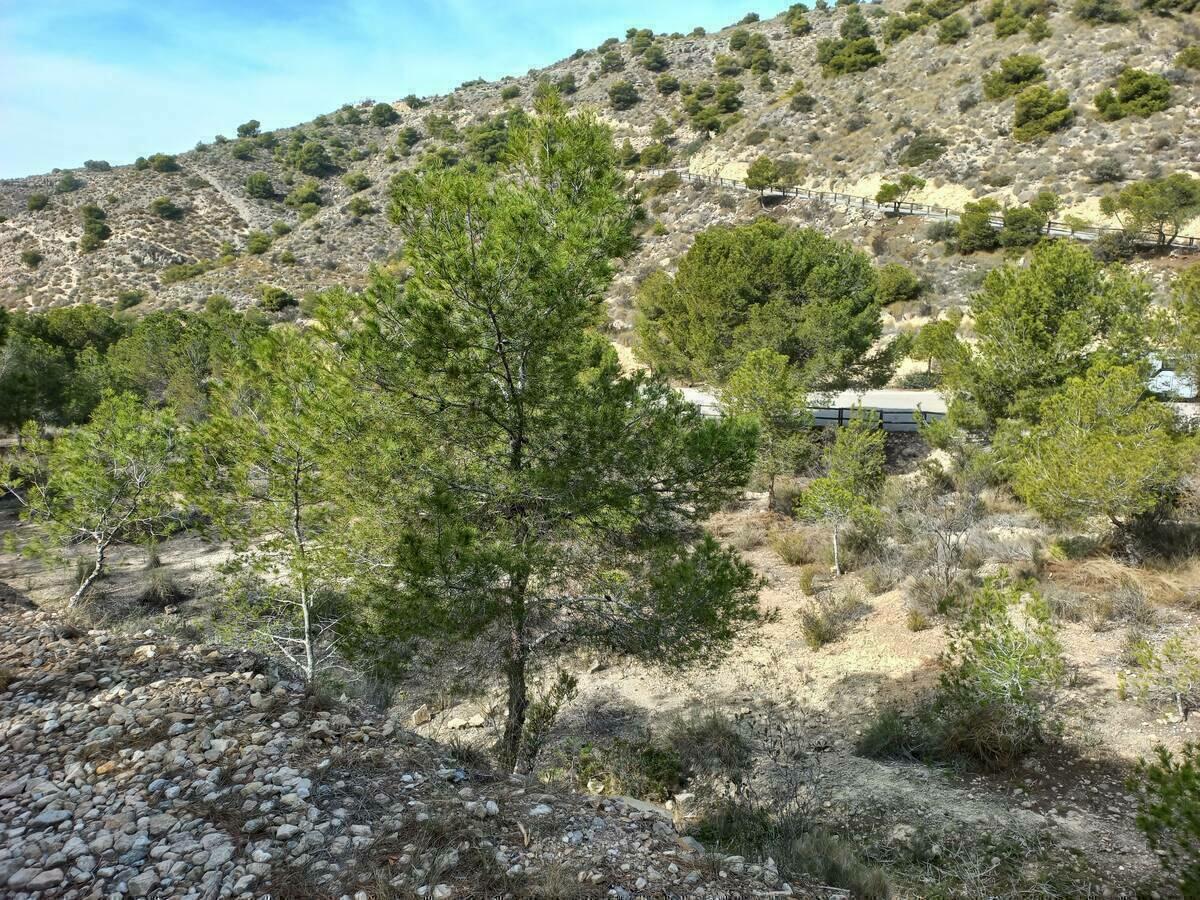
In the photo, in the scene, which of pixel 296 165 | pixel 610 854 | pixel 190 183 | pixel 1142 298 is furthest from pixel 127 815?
pixel 296 165

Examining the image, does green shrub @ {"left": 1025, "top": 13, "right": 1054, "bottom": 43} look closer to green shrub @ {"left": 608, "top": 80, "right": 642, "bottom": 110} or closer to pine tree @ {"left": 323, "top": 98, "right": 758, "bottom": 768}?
green shrub @ {"left": 608, "top": 80, "right": 642, "bottom": 110}

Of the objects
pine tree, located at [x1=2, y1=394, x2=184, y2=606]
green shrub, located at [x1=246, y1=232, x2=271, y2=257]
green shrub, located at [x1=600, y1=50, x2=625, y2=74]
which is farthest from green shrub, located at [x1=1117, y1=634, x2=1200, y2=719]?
green shrub, located at [x1=600, y1=50, x2=625, y2=74]

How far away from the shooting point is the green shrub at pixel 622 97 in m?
67.4

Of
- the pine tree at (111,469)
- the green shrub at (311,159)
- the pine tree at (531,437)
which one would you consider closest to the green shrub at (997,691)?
the pine tree at (531,437)

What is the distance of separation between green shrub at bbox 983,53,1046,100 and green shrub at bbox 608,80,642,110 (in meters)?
35.3

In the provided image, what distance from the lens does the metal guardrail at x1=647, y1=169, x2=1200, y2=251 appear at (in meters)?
29.4

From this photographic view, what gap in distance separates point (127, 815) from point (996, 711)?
28.0ft

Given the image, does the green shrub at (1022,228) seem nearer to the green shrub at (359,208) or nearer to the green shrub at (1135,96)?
the green shrub at (1135,96)

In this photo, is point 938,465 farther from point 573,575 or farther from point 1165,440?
point 573,575

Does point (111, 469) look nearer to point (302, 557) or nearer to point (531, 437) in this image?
point (302, 557)

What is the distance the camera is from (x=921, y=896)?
16.4ft

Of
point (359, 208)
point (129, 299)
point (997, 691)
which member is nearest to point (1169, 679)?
point (997, 691)

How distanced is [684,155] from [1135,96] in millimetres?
31312

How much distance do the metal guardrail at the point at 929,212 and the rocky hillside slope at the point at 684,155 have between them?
61.4 inches
